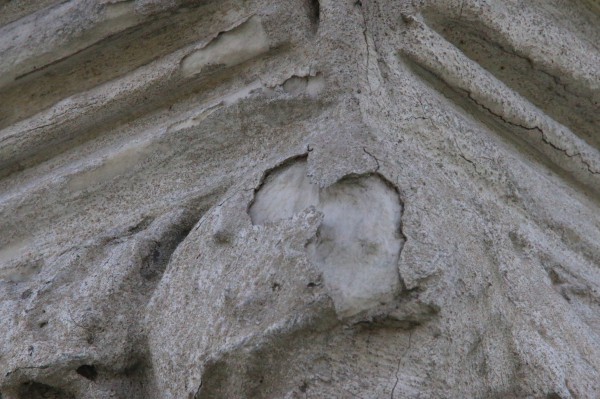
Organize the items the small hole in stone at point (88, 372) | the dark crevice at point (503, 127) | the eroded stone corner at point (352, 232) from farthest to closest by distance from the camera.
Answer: the dark crevice at point (503, 127) → the small hole in stone at point (88, 372) → the eroded stone corner at point (352, 232)

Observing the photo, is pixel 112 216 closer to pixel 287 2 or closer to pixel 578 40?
pixel 287 2

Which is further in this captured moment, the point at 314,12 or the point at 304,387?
the point at 314,12

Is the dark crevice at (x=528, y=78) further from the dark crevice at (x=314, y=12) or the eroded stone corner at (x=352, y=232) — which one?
the eroded stone corner at (x=352, y=232)

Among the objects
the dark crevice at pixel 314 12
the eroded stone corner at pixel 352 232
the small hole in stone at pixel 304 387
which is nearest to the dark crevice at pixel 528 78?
the dark crevice at pixel 314 12

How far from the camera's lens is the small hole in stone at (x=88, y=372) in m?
0.82

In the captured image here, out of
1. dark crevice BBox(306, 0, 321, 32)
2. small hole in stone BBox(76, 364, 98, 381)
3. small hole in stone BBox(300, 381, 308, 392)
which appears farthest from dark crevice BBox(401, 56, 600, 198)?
small hole in stone BBox(76, 364, 98, 381)

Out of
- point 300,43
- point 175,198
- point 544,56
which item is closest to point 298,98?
point 300,43

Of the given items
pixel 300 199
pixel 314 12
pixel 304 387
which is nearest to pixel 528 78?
pixel 314 12

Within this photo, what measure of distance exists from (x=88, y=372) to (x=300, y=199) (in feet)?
0.96

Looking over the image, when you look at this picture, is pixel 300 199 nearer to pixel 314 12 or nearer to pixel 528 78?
pixel 314 12

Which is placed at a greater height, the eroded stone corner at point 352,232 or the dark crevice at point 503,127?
the eroded stone corner at point 352,232

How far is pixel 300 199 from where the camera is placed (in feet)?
2.65

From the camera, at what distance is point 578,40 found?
111cm

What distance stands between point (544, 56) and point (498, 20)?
88 millimetres
